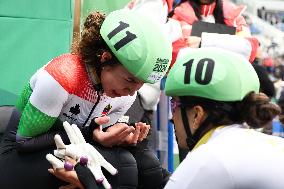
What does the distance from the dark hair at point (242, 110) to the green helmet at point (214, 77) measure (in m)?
0.02

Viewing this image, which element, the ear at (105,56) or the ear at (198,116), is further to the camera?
the ear at (105,56)

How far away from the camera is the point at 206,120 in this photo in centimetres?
159

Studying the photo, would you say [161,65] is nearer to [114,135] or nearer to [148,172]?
[114,135]

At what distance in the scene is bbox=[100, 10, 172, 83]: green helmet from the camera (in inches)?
75.7

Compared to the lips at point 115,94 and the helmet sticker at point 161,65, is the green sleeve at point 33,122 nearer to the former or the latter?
the lips at point 115,94

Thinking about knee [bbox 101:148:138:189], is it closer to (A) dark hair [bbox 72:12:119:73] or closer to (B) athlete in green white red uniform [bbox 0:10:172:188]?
(B) athlete in green white red uniform [bbox 0:10:172:188]

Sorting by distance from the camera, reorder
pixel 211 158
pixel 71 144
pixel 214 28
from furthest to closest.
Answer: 1. pixel 214 28
2. pixel 71 144
3. pixel 211 158

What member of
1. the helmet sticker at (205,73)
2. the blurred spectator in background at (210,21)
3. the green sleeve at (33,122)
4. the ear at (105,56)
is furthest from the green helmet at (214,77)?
the blurred spectator in background at (210,21)

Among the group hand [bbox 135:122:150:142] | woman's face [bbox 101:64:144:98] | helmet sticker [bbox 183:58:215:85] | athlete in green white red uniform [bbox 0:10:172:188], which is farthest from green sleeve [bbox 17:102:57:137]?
helmet sticker [bbox 183:58:215:85]

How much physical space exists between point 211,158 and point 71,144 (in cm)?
68

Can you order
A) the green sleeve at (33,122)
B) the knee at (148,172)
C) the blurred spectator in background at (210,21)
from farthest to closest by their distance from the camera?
the blurred spectator in background at (210,21) < the knee at (148,172) < the green sleeve at (33,122)

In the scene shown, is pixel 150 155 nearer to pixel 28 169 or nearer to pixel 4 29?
pixel 28 169

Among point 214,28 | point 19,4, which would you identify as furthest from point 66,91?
point 19,4

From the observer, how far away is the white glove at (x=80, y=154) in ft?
6.09
